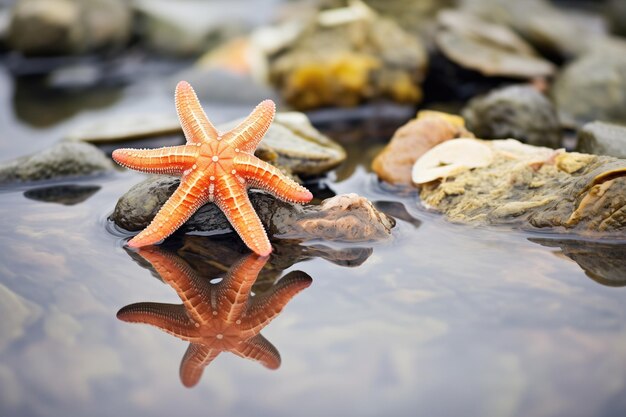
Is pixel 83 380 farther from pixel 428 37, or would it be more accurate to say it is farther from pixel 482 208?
pixel 428 37

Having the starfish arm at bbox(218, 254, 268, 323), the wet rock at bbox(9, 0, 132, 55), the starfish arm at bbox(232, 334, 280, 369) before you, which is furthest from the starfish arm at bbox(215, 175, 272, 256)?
the wet rock at bbox(9, 0, 132, 55)

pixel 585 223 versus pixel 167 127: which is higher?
pixel 585 223

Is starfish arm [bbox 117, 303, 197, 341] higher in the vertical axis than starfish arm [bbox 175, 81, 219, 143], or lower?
lower

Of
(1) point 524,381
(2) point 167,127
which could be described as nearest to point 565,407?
(1) point 524,381

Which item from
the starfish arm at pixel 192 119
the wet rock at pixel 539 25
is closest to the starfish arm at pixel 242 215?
the starfish arm at pixel 192 119

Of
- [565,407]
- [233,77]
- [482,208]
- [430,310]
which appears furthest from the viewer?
[233,77]

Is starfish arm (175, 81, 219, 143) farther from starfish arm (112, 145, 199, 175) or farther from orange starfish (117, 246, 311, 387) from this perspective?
orange starfish (117, 246, 311, 387)

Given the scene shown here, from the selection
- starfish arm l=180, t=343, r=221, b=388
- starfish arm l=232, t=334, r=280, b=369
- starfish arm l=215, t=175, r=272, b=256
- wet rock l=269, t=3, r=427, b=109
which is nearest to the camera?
starfish arm l=180, t=343, r=221, b=388
